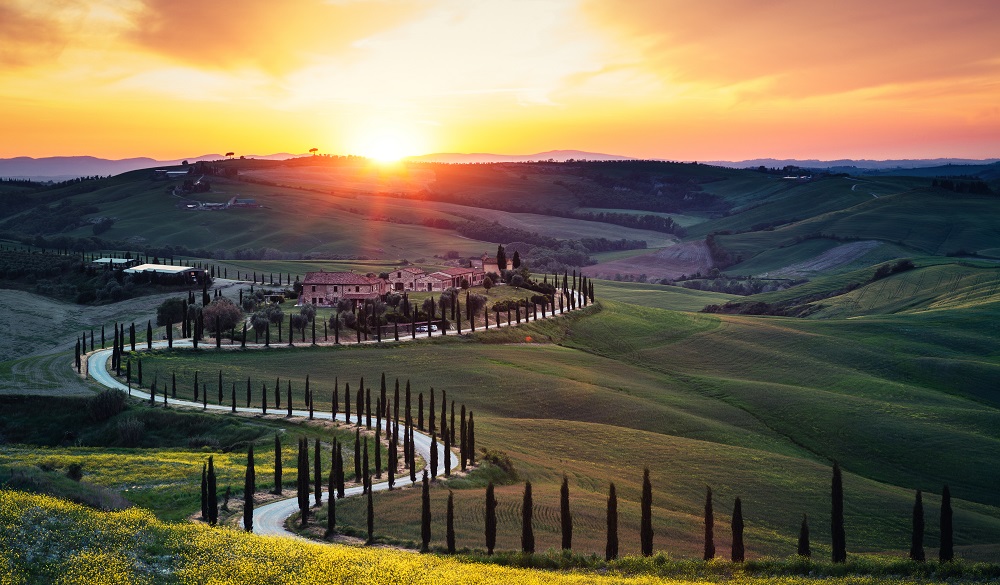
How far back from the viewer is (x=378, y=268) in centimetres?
19362

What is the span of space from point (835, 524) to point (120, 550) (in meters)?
33.8

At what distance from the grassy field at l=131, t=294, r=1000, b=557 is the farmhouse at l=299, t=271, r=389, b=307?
2938cm

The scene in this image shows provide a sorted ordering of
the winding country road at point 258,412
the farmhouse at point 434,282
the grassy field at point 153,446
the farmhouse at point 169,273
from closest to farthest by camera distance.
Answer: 1. the winding country road at point 258,412
2. the grassy field at point 153,446
3. the farmhouse at point 169,273
4. the farmhouse at point 434,282

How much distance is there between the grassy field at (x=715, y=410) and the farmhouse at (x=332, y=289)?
96.4ft

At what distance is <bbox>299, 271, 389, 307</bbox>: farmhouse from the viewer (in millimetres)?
136625

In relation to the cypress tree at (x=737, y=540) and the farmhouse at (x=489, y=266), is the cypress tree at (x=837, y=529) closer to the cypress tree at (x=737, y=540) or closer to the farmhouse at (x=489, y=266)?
the cypress tree at (x=737, y=540)

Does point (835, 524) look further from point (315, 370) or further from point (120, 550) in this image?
point (315, 370)

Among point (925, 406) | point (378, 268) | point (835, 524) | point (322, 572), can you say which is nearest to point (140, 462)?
point (322, 572)

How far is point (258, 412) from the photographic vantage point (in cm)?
7931

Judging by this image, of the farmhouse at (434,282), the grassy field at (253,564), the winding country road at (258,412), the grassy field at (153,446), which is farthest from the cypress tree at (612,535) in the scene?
the farmhouse at (434,282)

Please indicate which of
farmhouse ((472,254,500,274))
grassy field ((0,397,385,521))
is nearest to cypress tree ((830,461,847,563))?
grassy field ((0,397,385,521))

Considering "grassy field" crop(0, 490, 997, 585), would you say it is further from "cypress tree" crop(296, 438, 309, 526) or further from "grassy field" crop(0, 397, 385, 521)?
"grassy field" crop(0, 397, 385, 521)

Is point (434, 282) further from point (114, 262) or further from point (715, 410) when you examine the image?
point (715, 410)

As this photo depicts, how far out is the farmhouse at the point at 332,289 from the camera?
448ft
